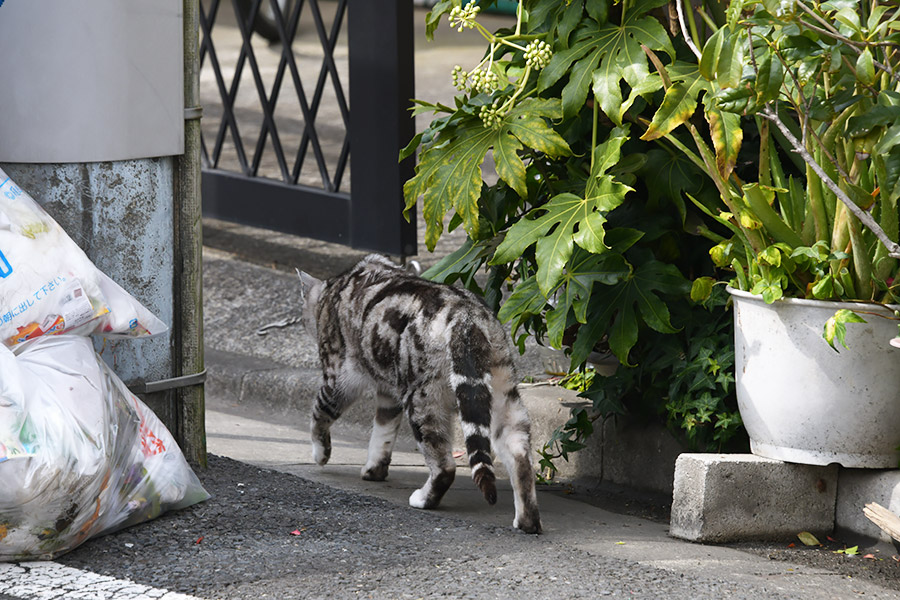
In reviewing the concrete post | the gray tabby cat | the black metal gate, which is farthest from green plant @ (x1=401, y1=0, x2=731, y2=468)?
the black metal gate

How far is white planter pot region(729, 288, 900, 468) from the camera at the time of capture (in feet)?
11.6

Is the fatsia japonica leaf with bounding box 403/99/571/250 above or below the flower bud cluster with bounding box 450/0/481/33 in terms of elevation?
below

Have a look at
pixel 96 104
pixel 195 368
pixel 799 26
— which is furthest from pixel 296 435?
pixel 799 26

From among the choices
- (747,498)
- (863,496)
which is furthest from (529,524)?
A: (863,496)

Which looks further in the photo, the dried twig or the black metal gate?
the black metal gate

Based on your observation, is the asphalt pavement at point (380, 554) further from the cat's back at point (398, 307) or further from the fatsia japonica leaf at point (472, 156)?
the fatsia japonica leaf at point (472, 156)

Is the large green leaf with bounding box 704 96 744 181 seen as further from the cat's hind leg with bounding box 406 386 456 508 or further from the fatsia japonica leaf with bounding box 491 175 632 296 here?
the cat's hind leg with bounding box 406 386 456 508

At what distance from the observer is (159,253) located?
13.2ft

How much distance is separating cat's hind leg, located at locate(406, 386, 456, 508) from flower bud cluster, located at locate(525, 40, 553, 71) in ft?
3.70

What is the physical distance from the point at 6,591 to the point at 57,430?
44cm

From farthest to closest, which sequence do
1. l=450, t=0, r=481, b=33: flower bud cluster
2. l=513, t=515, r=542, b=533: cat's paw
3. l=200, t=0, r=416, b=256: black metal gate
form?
l=200, t=0, r=416, b=256: black metal gate, l=450, t=0, r=481, b=33: flower bud cluster, l=513, t=515, r=542, b=533: cat's paw

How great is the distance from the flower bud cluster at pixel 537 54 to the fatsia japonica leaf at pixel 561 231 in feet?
1.46

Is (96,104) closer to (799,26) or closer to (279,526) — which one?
(279,526)

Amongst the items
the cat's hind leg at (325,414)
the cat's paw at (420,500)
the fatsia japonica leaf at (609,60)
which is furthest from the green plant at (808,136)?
the cat's hind leg at (325,414)
